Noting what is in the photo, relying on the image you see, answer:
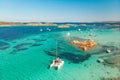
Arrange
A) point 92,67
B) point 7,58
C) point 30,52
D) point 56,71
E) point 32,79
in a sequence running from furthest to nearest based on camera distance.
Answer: point 30,52
point 7,58
point 92,67
point 56,71
point 32,79

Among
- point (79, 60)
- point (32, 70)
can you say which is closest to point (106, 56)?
point (79, 60)

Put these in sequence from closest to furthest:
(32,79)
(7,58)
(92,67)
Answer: (32,79) < (92,67) < (7,58)

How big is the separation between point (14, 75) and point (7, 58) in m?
Answer: 13.5

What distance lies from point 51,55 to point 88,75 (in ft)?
53.1

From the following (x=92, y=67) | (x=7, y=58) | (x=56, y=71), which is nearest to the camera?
(x=56, y=71)

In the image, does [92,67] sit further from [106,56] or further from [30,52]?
[30,52]

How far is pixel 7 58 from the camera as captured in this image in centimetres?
4644

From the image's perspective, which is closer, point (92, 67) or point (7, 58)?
point (92, 67)

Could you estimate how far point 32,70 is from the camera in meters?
36.8

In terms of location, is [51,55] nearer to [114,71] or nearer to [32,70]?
[32,70]

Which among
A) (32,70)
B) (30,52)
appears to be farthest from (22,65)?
(30,52)

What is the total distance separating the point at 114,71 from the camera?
36031mm

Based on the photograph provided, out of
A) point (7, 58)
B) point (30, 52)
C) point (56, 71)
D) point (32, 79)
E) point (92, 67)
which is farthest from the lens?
point (30, 52)

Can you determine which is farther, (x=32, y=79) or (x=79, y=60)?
(x=79, y=60)
